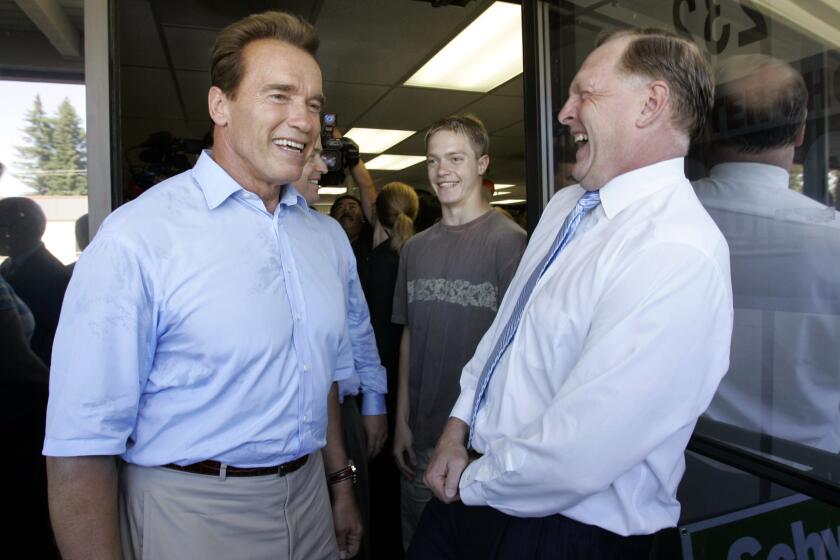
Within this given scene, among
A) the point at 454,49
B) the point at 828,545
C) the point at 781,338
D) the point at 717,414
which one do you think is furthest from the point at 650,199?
the point at 454,49

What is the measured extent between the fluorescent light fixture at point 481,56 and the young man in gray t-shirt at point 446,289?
136 centimetres

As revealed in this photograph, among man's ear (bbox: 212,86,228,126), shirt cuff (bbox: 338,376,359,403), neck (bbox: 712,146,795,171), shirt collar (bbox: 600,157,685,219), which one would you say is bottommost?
shirt cuff (bbox: 338,376,359,403)

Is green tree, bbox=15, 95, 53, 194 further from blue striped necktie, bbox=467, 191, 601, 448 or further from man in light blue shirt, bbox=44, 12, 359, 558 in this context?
blue striped necktie, bbox=467, 191, 601, 448

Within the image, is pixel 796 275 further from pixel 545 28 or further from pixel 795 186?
pixel 545 28

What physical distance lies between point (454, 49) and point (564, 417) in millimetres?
3375

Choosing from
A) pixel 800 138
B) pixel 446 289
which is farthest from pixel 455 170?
pixel 800 138

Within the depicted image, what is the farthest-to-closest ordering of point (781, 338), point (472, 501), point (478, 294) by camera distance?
point (478, 294)
point (781, 338)
point (472, 501)

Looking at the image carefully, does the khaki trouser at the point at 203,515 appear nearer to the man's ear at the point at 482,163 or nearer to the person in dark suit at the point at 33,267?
the person in dark suit at the point at 33,267

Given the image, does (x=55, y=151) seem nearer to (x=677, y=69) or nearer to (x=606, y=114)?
(x=606, y=114)

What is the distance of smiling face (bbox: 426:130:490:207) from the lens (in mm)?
1992

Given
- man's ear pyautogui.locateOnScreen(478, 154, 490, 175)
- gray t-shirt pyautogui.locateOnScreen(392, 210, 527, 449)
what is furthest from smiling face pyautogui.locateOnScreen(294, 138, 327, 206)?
man's ear pyautogui.locateOnScreen(478, 154, 490, 175)

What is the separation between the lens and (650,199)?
3.37ft

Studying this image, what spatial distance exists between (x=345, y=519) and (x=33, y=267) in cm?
116

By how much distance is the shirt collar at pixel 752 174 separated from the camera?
1.27 m
